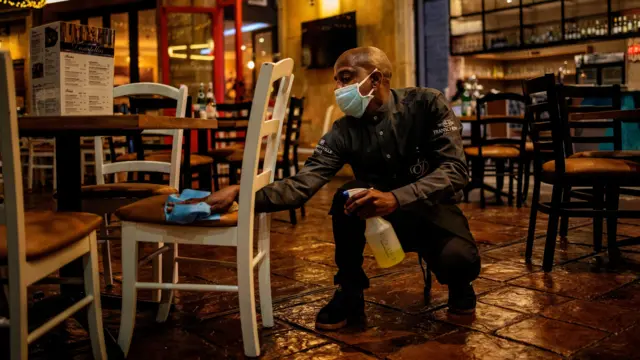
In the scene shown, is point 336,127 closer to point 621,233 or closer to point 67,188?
point 67,188

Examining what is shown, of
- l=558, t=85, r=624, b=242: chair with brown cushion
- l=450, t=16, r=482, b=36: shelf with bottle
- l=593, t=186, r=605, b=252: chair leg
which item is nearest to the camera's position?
l=558, t=85, r=624, b=242: chair with brown cushion

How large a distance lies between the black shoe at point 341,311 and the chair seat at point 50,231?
2.74 feet

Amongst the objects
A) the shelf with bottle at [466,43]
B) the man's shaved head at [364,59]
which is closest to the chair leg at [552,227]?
the man's shaved head at [364,59]

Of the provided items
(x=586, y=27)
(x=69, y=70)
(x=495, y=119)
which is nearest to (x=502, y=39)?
(x=586, y=27)

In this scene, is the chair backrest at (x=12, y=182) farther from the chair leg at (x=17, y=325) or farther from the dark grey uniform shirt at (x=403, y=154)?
the dark grey uniform shirt at (x=403, y=154)

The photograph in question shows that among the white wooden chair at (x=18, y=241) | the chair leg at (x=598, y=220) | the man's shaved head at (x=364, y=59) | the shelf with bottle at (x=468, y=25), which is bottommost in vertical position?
the chair leg at (x=598, y=220)

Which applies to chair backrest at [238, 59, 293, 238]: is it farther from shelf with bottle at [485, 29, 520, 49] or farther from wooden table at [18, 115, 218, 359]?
shelf with bottle at [485, 29, 520, 49]

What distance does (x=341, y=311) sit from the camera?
7.24 feet

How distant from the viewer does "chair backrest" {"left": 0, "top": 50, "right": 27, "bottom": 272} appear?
4.59ft

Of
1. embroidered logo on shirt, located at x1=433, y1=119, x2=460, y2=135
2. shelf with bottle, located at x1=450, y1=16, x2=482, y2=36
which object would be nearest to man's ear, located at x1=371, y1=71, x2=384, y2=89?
embroidered logo on shirt, located at x1=433, y1=119, x2=460, y2=135

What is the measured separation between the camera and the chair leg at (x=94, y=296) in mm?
1773

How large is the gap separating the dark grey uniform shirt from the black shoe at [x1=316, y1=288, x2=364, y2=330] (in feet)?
1.25

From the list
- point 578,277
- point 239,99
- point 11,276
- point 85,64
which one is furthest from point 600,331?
point 239,99

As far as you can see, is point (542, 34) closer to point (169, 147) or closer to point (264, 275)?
point (169, 147)
